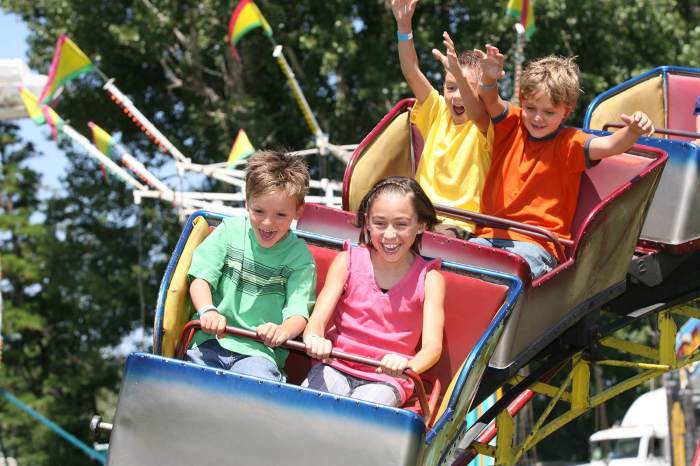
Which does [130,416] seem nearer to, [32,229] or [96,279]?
[96,279]

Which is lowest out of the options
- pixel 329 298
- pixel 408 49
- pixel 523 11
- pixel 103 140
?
pixel 329 298

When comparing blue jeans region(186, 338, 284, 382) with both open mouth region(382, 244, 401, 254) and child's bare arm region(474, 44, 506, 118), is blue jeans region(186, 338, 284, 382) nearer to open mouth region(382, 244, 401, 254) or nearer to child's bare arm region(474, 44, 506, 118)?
open mouth region(382, 244, 401, 254)

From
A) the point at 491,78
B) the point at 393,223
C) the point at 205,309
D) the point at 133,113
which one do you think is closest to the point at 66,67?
the point at 133,113

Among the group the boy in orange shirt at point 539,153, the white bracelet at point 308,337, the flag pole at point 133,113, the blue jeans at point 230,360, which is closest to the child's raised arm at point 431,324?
the white bracelet at point 308,337

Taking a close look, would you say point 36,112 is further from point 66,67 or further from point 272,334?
point 272,334

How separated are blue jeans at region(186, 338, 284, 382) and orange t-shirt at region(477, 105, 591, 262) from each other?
4.81 ft

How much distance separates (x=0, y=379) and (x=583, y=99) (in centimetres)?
1263

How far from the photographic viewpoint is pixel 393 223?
3.93 m

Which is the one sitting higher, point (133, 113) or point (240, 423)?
point (133, 113)

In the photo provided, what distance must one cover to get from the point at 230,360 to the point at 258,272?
346 mm

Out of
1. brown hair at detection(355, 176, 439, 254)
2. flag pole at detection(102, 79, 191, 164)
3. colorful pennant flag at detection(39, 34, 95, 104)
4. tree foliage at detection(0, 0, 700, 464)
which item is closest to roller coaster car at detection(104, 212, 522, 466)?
brown hair at detection(355, 176, 439, 254)

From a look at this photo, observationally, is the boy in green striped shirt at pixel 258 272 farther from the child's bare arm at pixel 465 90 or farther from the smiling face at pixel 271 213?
the child's bare arm at pixel 465 90

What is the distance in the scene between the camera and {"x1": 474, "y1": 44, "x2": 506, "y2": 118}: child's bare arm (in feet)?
15.4

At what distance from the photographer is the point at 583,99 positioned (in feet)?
54.6
